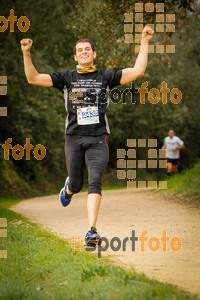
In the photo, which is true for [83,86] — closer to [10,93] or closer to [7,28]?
[7,28]

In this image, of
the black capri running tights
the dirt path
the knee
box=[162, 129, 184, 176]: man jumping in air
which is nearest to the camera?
the dirt path

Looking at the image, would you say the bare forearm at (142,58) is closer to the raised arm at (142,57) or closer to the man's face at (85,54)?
the raised arm at (142,57)

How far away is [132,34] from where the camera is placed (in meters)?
11.6

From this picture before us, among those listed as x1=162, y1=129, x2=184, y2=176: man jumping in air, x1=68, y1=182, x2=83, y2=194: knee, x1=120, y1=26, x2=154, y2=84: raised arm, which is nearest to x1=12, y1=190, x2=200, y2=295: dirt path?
x1=68, y1=182, x2=83, y2=194: knee

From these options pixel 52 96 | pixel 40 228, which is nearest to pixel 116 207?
pixel 40 228

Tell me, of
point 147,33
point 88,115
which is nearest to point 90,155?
point 88,115

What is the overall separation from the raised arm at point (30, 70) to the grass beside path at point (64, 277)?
1.80 metres

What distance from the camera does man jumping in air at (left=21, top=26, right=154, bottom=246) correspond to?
5418 mm

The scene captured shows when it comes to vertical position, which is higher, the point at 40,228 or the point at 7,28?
the point at 7,28

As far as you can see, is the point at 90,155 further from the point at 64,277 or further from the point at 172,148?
the point at 172,148

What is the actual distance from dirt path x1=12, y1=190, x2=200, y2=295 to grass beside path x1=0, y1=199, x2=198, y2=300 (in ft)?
1.04

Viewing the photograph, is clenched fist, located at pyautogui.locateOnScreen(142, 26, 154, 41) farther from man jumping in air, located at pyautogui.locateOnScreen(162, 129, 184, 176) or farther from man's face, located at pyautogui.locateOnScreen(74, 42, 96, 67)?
man jumping in air, located at pyautogui.locateOnScreen(162, 129, 184, 176)

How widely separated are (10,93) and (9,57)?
2806 millimetres

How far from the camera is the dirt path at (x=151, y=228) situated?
14.2 ft
